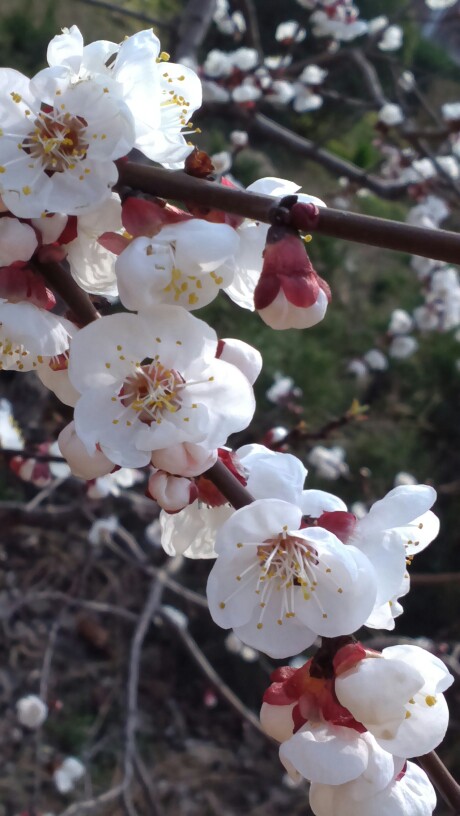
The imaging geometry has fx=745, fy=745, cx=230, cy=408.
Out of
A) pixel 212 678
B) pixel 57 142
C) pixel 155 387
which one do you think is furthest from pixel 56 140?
pixel 212 678

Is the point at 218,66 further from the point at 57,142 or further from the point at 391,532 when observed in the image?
the point at 391,532

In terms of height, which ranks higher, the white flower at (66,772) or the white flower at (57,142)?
the white flower at (57,142)

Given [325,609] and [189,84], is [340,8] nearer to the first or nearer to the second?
[189,84]

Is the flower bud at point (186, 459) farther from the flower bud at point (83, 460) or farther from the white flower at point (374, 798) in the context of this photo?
the white flower at point (374, 798)

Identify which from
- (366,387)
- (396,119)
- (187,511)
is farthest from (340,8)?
(187,511)

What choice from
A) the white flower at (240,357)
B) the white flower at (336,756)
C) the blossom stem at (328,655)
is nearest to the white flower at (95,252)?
the white flower at (240,357)

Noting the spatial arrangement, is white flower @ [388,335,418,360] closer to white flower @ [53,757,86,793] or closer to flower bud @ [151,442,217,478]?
white flower @ [53,757,86,793]

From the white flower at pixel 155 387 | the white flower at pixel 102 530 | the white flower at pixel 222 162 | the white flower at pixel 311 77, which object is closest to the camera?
the white flower at pixel 155 387
